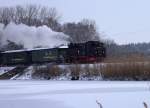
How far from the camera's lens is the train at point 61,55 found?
160ft

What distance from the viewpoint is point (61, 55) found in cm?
4966

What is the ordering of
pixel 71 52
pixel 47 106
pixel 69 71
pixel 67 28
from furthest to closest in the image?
pixel 67 28 → pixel 71 52 → pixel 69 71 → pixel 47 106

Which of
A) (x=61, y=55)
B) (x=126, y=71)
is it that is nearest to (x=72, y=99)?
(x=126, y=71)

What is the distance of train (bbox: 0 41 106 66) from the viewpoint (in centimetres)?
4862

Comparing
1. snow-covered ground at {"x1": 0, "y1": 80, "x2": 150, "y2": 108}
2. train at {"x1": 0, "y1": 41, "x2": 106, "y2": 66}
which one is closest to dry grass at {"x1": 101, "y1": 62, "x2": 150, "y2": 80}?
snow-covered ground at {"x1": 0, "y1": 80, "x2": 150, "y2": 108}

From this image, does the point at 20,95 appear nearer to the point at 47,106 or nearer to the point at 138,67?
the point at 47,106

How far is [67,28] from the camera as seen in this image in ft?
255

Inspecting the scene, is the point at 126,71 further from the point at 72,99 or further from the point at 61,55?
the point at 72,99

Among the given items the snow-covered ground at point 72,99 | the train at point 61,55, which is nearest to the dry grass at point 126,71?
the snow-covered ground at point 72,99

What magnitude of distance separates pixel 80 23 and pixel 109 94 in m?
59.7

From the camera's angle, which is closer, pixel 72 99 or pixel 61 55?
pixel 72 99

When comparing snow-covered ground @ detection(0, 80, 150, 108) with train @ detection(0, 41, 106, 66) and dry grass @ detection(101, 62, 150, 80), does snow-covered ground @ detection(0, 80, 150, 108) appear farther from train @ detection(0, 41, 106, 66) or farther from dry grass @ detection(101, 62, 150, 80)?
train @ detection(0, 41, 106, 66)

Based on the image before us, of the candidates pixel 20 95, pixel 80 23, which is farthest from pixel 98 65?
pixel 80 23

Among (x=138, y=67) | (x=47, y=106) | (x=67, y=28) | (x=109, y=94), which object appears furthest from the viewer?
(x=67, y=28)
